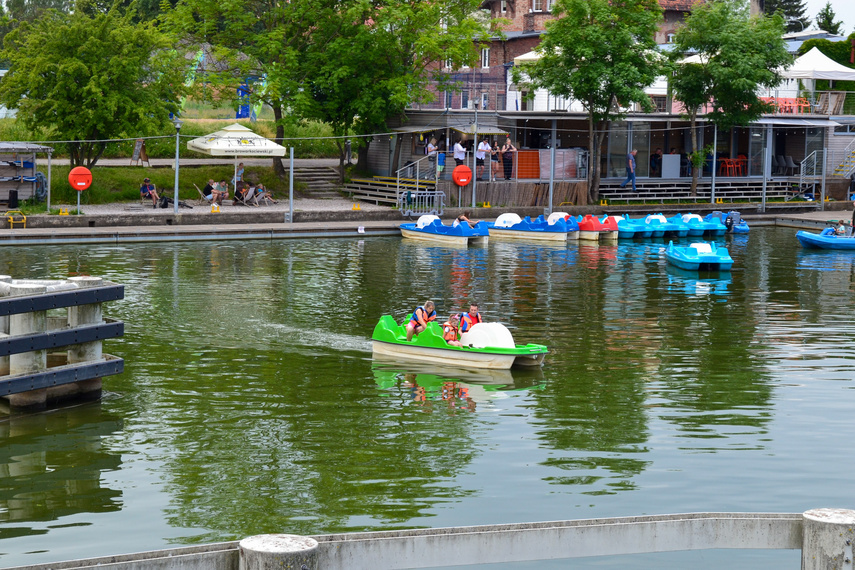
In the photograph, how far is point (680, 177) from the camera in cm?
5428

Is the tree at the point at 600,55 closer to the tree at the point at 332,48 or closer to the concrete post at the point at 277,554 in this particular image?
the tree at the point at 332,48

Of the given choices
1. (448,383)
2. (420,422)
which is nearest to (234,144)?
(448,383)

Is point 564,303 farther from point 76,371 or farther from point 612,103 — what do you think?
point 612,103

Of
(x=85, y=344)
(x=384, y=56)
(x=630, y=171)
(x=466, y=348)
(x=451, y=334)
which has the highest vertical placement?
(x=384, y=56)

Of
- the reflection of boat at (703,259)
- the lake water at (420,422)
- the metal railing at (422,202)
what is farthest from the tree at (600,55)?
the lake water at (420,422)

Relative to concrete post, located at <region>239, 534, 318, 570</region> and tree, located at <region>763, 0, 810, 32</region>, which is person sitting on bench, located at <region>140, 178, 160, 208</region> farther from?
tree, located at <region>763, 0, 810, 32</region>

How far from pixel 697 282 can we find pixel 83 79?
81.9 feet

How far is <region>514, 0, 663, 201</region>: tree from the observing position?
4684 centimetres

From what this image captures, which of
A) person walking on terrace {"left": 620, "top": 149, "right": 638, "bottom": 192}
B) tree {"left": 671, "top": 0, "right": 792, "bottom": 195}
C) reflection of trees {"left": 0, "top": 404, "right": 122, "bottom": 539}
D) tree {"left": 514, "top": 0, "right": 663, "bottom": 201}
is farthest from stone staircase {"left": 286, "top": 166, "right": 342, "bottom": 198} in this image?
reflection of trees {"left": 0, "top": 404, "right": 122, "bottom": 539}

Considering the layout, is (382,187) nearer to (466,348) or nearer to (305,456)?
(466,348)

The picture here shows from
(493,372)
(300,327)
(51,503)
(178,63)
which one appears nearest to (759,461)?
(493,372)

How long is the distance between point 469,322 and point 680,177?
36794 millimetres

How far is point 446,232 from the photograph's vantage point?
39188 millimetres

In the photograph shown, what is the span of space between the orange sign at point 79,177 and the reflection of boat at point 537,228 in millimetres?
15527
